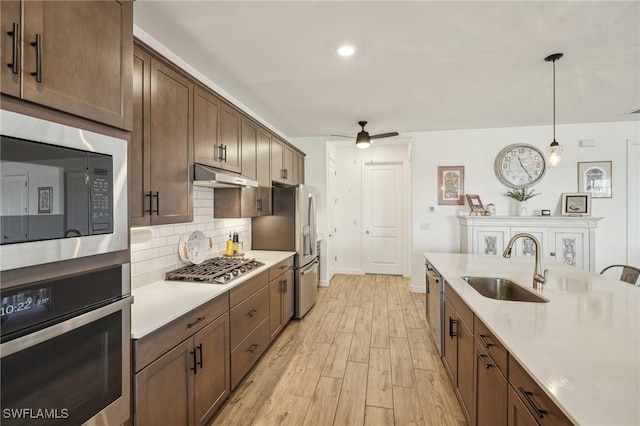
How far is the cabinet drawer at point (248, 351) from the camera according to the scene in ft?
7.64

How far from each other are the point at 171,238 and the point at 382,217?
4665mm

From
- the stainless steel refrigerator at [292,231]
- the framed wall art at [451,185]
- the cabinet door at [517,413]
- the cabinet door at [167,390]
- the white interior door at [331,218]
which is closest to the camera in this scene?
the cabinet door at [517,413]

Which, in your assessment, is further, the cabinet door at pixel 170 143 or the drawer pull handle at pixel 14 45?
the cabinet door at pixel 170 143

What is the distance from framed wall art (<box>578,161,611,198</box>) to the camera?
4.47 metres

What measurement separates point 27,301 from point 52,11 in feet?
3.16

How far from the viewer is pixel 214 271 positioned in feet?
8.10

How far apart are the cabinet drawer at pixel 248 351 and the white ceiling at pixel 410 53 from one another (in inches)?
92.1

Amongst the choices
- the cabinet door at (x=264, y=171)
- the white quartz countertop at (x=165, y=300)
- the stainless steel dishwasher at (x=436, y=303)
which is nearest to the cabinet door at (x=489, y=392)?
the stainless steel dishwasher at (x=436, y=303)

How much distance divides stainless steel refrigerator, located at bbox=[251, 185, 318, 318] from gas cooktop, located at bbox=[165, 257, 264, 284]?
931 millimetres

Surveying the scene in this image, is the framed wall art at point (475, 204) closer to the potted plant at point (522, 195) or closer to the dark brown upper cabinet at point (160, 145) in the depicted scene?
the potted plant at point (522, 195)

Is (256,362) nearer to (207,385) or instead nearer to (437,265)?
(207,385)

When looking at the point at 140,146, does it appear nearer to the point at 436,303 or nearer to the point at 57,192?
the point at 57,192

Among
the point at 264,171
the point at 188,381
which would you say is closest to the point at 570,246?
the point at 264,171

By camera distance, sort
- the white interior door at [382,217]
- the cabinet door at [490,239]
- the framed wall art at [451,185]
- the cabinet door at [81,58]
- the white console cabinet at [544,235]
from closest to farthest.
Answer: the cabinet door at [81,58] < the white console cabinet at [544,235] < the cabinet door at [490,239] < the framed wall art at [451,185] < the white interior door at [382,217]
